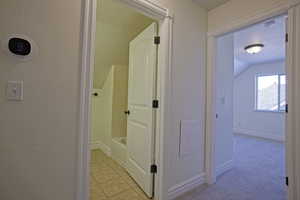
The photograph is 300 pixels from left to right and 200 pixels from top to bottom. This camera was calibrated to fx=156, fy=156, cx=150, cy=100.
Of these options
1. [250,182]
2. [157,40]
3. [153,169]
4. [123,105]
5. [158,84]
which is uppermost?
[157,40]

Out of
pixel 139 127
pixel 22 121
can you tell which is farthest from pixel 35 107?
pixel 139 127

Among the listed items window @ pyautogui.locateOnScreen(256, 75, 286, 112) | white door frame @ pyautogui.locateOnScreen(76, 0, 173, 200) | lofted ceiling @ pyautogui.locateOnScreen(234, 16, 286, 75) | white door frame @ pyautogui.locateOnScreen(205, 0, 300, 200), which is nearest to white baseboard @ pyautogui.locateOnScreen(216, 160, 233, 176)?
white door frame @ pyautogui.locateOnScreen(205, 0, 300, 200)

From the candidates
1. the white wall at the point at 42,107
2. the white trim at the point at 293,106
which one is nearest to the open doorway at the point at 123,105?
the white wall at the point at 42,107

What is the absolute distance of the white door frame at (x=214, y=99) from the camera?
1.51 metres

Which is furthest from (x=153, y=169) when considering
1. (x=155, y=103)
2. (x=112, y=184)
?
(x=155, y=103)

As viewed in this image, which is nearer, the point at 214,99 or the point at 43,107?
the point at 43,107

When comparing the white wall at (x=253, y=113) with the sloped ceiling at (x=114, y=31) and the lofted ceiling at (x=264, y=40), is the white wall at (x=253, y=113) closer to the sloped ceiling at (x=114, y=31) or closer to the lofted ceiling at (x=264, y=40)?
the lofted ceiling at (x=264, y=40)

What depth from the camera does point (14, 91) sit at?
3.29 feet

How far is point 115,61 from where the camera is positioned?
3.21 meters

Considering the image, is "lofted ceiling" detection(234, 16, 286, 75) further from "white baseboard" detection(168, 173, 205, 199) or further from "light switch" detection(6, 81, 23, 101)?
"light switch" detection(6, 81, 23, 101)

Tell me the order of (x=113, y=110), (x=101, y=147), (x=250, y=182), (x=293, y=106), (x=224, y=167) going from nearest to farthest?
1. (x=293, y=106)
2. (x=250, y=182)
3. (x=224, y=167)
4. (x=113, y=110)
5. (x=101, y=147)

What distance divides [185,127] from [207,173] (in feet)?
2.61

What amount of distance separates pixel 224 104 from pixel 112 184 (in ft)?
6.86

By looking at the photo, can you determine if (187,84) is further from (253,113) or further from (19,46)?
(253,113)
